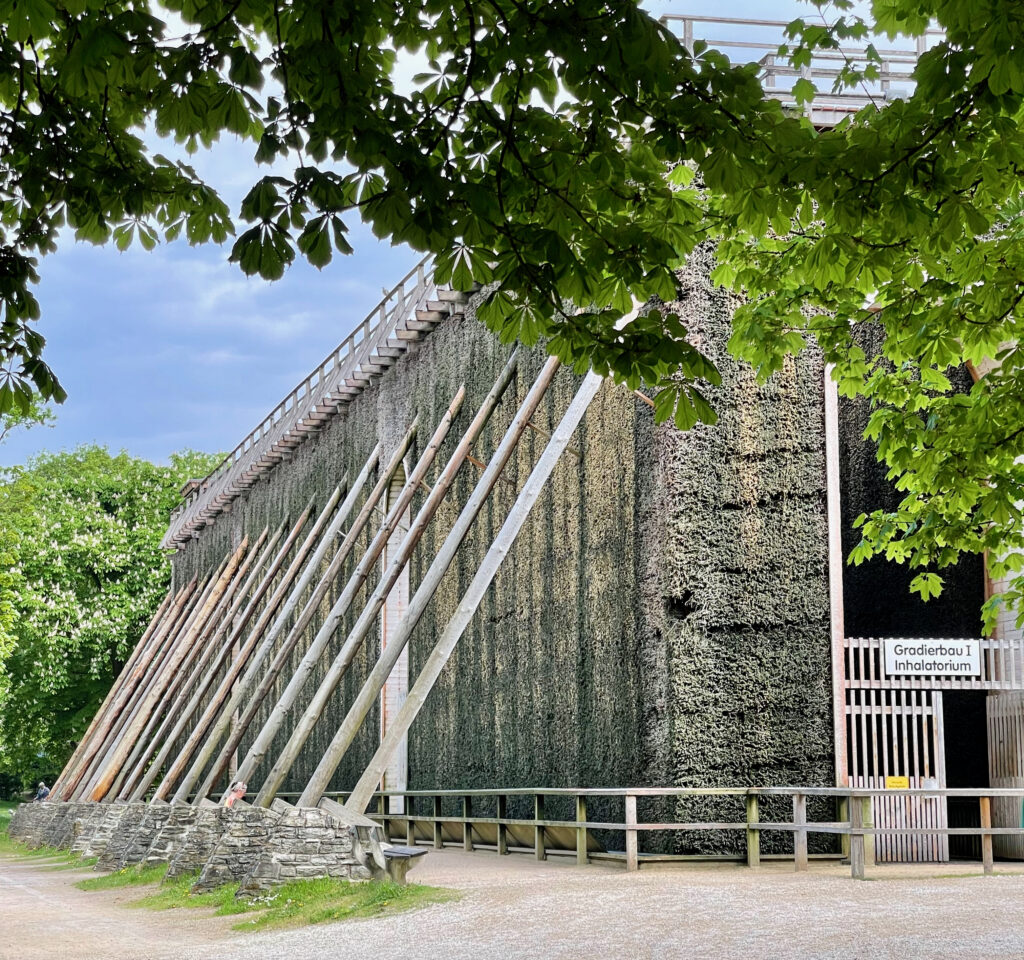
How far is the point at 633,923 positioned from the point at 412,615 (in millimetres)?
6322

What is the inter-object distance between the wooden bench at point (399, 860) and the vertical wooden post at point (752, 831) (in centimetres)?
338

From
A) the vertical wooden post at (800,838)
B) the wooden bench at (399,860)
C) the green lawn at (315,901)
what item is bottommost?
the green lawn at (315,901)

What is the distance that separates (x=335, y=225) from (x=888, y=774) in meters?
12.4

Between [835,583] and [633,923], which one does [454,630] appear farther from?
[633,923]

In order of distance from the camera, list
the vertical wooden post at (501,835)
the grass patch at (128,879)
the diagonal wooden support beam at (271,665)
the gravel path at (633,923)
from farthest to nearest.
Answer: the diagonal wooden support beam at (271,665)
the grass patch at (128,879)
the vertical wooden post at (501,835)
the gravel path at (633,923)

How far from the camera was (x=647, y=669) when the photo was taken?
16.1 m

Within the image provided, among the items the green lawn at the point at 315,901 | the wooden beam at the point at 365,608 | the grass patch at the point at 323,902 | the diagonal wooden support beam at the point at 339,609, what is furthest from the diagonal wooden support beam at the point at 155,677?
the grass patch at the point at 323,902

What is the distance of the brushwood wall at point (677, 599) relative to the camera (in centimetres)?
1569

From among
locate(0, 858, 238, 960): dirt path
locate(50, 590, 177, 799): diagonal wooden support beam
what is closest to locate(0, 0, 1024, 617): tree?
locate(0, 858, 238, 960): dirt path

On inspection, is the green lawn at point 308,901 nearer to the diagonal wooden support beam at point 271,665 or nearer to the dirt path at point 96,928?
the dirt path at point 96,928

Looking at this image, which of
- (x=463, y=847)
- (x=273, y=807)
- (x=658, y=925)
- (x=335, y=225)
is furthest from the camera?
(x=463, y=847)

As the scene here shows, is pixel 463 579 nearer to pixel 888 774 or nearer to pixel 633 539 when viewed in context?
pixel 633 539

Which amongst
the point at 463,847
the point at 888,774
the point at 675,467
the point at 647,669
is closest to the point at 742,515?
the point at 675,467

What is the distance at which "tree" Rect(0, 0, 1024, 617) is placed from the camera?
18.2ft
